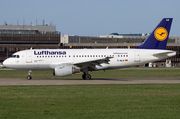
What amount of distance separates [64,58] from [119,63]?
6877mm

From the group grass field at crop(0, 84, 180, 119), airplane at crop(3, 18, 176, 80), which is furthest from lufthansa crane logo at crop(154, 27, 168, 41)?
grass field at crop(0, 84, 180, 119)

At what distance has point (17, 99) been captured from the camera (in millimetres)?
16391

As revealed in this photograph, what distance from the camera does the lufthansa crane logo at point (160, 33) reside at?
34.9 m

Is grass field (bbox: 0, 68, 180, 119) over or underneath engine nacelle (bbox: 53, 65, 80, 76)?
underneath

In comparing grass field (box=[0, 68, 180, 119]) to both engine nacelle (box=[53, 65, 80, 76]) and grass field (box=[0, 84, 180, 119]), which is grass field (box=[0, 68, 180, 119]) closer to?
grass field (box=[0, 84, 180, 119])

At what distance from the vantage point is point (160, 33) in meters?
34.9

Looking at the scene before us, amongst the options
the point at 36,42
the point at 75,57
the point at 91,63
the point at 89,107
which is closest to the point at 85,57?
the point at 75,57

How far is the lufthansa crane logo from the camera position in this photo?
3488 centimetres

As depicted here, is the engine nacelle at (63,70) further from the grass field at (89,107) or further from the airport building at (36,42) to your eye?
the airport building at (36,42)

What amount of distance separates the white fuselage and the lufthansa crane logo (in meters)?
1.92

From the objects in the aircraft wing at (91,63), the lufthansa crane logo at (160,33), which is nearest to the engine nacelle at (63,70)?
the aircraft wing at (91,63)

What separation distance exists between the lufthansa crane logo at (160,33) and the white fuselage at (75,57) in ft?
6.31

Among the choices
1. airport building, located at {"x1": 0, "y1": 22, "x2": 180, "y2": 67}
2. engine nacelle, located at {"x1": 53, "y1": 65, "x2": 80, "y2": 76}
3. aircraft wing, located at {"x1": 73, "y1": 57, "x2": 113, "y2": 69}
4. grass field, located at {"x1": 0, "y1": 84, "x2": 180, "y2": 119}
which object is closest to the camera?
grass field, located at {"x1": 0, "y1": 84, "x2": 180, "y2": 119}

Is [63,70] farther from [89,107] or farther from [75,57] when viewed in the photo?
[89,107]
